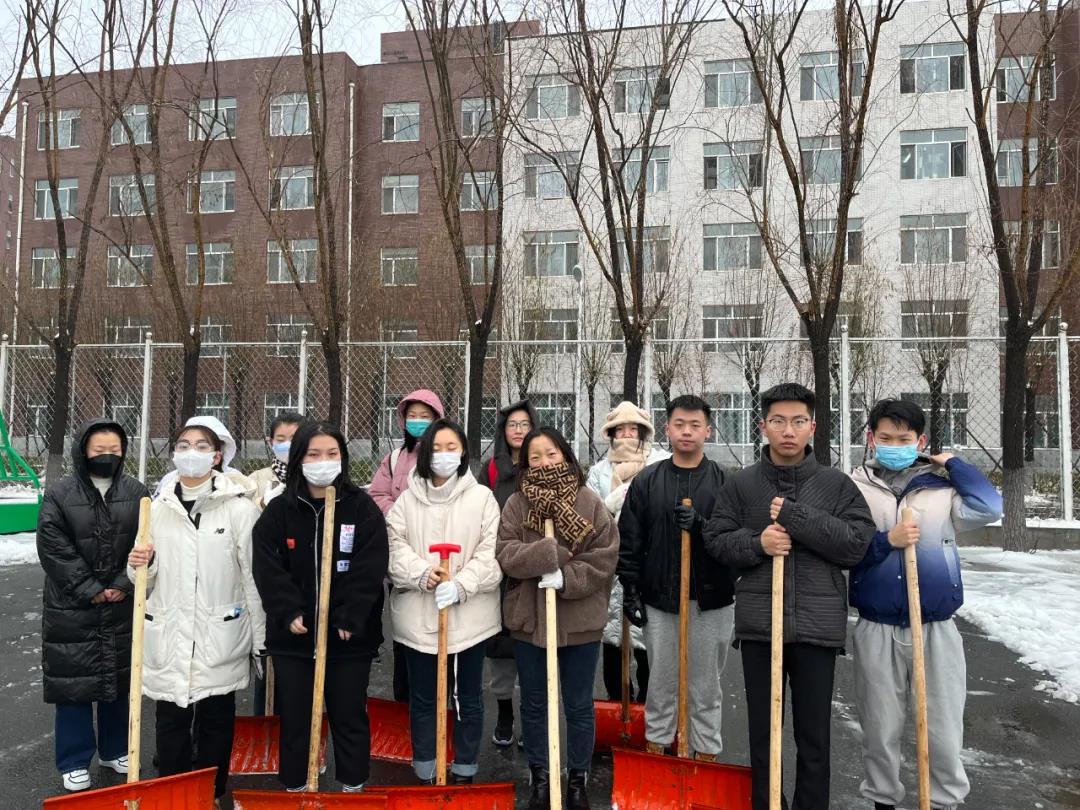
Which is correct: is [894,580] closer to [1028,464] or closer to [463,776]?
[463,776]

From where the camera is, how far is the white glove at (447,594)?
3.36 meters

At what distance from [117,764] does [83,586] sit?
0.87 m

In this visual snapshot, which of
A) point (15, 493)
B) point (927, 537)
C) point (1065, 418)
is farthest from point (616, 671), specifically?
point (15, 493)

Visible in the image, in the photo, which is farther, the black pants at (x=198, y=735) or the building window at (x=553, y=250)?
the building window at (x=553, y=250)

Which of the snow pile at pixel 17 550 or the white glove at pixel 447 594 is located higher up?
the white glove at pixel 447 594

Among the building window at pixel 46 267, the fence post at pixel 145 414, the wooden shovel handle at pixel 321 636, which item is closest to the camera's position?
the wooden shovel handle at pixel 321 636

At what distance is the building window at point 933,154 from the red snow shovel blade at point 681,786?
885 inches

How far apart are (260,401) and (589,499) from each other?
12.6 metres

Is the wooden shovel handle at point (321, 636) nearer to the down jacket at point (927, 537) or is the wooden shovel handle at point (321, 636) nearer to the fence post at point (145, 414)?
the down jacket at point (927, 537)

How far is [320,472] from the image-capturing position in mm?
3408

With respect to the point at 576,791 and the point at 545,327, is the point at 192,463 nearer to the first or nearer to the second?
the point at 576,791

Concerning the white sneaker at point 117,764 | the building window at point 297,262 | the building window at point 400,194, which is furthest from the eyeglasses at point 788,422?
the building window at point 400,194

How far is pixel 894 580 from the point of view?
3.19 m

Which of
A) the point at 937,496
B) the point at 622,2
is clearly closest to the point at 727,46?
the point at 622,2
